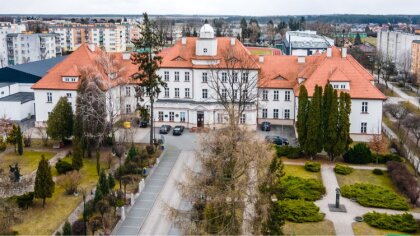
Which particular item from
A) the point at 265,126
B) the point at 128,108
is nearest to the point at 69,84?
the point at 128,108

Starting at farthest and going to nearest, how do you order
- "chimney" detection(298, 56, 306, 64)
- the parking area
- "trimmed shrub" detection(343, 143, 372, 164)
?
"chimney" detection(298, 56, 306, 64)
the parking area
"trimmed shrub" detection(343, 143, 372, 164)

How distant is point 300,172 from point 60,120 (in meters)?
22.1

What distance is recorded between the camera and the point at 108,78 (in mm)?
47781

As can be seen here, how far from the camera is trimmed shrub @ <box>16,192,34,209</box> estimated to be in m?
32.6

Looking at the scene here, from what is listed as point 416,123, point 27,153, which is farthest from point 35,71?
point 416,123

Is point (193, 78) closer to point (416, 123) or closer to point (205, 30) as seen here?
point (205, 30)

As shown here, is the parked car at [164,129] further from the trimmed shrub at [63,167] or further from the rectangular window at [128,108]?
the trimmed shrub at [63,167]

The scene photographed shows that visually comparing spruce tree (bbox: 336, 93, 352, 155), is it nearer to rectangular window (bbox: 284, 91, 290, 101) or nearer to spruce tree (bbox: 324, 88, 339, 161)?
spruce tree (bbox: 324, 88, 339, 161)

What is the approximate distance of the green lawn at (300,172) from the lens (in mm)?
39625

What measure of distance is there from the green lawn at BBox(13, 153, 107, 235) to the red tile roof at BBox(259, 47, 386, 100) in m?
24.0

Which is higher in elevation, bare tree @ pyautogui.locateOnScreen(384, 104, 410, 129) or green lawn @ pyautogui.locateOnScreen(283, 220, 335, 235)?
bare tree @ pyautogui.locateOnScreen(384, 104, 410, 129)

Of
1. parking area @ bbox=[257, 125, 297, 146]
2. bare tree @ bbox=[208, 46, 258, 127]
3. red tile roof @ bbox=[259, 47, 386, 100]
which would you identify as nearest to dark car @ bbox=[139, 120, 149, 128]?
bare tree @ bbox=[208, 46, 258, 127]

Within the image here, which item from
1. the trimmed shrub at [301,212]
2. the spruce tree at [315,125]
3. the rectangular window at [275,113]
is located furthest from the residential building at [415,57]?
the trimmed shrub at [301,212]

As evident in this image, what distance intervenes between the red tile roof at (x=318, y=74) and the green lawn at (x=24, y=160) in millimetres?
Answer: 24014
